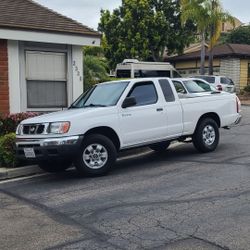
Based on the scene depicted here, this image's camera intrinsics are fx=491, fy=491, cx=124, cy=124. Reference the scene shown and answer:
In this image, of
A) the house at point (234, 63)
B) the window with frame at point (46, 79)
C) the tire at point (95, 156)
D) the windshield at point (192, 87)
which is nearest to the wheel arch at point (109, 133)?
the tire at point (95, 156)

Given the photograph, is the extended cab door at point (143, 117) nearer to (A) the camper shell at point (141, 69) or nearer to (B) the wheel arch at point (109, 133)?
(B) the wheel arch at point (109, 133)

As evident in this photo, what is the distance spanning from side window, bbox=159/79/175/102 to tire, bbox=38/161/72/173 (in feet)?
7.90

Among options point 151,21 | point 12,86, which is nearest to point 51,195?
point 12,86

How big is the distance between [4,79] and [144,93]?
13.9 ft

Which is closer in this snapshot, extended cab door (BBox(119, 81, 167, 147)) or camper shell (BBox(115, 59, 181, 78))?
extended cab door (BBox(119, 81, 167, 147))

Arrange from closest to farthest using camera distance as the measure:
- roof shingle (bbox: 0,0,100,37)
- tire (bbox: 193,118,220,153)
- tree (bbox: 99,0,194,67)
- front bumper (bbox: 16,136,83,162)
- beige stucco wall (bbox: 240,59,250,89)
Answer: front bumper (bbox: 16,136,83,162)
tire (bbox: 193,118,220,153)
roof shingle (bbox: 0,0,100,37)
beige stucco wall (bbox: 240,59,250,89)
tree (bbox: 99,0,194,67)

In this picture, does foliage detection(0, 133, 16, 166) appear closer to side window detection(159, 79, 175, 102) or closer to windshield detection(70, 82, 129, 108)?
windshield detection(70, 82, 129, 108)

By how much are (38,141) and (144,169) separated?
2104 millimetres

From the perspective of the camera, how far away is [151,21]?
3659 cm

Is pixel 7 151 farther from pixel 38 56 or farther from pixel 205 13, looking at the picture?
pixel 205 13

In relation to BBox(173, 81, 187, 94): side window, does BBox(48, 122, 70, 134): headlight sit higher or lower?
lower

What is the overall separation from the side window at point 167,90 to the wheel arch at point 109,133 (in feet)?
5.12

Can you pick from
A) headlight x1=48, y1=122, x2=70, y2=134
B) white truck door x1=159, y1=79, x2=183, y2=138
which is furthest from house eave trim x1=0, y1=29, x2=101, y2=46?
headlight x1=48, y1=122, x2=70, y2=134

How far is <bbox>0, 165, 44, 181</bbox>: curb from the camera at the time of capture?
29.5 feet
